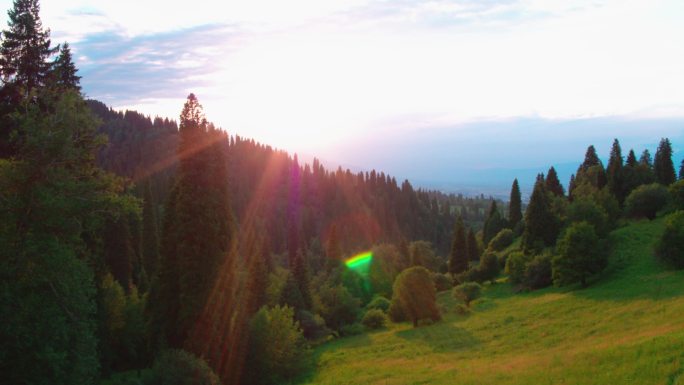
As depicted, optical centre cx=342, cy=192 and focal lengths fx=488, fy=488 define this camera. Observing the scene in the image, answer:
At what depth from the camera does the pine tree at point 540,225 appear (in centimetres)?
7169

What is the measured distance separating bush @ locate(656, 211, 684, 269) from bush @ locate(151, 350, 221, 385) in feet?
148

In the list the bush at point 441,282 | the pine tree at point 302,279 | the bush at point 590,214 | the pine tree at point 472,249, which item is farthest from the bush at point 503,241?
the pine tree at point 302,279

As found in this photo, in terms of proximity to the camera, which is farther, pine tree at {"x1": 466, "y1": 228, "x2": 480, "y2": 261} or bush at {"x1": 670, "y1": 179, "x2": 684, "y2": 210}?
pine tree at {"x1": 466, "y1": 228, "x2": 480, "y2": 261}

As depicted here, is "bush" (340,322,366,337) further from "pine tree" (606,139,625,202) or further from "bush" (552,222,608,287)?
"pine tree" (606,139,625,202)

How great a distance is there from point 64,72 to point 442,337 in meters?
37.6

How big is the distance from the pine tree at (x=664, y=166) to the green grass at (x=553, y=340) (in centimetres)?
2877

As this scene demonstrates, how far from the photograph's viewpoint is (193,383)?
25000 mm

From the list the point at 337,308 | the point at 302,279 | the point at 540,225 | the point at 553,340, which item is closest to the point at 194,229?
the point at 553,340

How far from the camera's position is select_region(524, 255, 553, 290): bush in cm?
6044

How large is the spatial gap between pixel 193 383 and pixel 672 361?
71.6 ft

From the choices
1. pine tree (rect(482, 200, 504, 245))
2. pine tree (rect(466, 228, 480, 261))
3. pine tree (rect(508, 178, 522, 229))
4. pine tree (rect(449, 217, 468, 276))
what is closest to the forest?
pine tree (rect(449, 217, 468, 276))

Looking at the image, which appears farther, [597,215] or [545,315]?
[597,215]

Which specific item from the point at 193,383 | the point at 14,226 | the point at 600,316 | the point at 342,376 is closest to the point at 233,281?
the point at 193,383

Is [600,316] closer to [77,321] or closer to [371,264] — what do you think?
[77,321]
